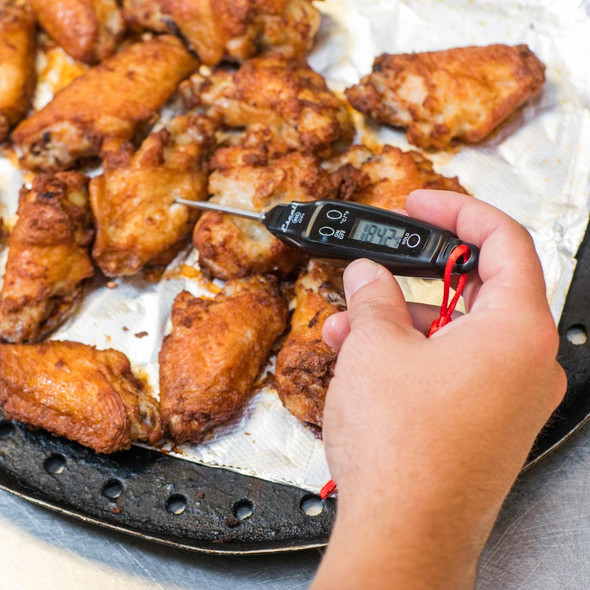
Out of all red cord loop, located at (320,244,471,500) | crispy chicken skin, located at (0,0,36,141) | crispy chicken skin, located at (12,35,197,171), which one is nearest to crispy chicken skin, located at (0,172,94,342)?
crispy chicken skin, located at (12,35,197,171)

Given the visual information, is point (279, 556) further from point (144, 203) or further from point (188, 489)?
point (144, 203)

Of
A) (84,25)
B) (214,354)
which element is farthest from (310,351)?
(84,25)

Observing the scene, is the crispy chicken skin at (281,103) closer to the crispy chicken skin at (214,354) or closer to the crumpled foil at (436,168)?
the crumpled foil at (436,168)

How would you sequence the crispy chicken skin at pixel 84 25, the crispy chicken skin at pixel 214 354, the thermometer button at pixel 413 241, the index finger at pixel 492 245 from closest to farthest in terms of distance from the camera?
1. the index finger at pixel 492 245
2. the thermometer button at pixel 413 241
3. the crispy chicken skin at pixel 214 354
4. the crispy chicken skin at pixel 84 25

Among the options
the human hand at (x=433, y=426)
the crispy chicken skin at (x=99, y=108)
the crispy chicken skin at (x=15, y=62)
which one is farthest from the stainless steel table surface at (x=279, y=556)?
the crispy chicken skin at (x=15, y=62)

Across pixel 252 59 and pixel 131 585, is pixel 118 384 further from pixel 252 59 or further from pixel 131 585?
pixel 252 59

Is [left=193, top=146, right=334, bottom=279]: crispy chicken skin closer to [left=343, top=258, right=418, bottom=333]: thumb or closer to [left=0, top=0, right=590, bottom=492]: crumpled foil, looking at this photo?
[left=0, top=0, right=590, bottom=492]: crumpled foil
